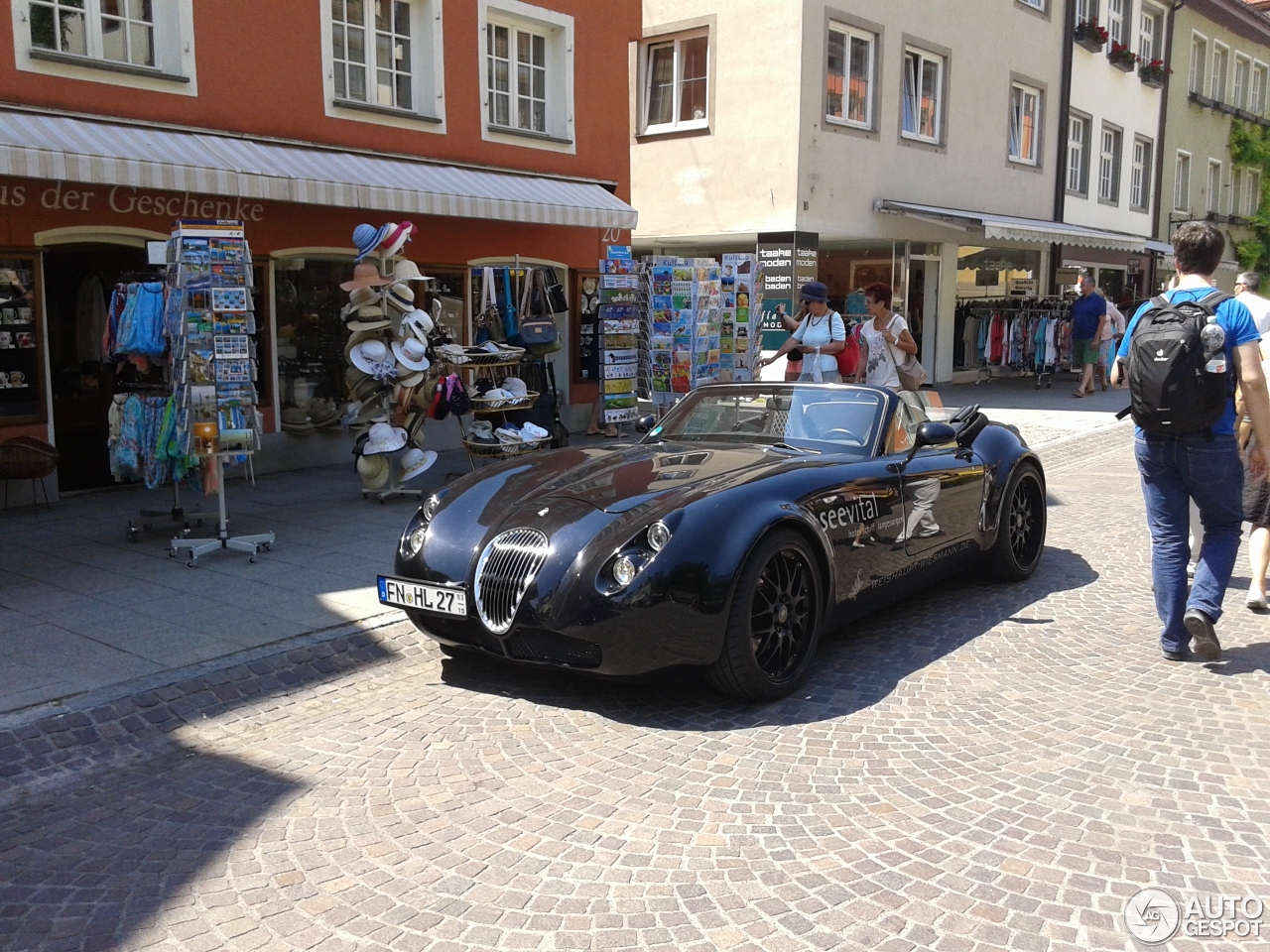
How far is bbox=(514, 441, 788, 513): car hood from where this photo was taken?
16.1 ft

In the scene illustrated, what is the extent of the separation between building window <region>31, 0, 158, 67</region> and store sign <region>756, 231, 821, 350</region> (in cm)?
965

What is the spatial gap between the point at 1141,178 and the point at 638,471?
28001mm

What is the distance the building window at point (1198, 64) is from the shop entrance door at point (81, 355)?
29570mm

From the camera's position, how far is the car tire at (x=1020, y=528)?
6762 mm

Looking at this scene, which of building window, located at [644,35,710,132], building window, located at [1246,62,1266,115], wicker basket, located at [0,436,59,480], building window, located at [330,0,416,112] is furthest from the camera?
building window, located at [1246,62,1266,115]

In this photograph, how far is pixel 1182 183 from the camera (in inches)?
1208

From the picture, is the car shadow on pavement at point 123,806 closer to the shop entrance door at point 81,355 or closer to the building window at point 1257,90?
the shop entrance door at point 81,355

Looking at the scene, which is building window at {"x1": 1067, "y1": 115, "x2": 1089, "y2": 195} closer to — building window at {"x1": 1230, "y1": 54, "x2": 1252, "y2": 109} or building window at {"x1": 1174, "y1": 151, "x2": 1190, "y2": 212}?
building window at {"x1": 1174, "y1": 151, "x2": 1190, "y2": 212}

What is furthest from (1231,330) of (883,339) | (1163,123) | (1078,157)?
(1163,123)

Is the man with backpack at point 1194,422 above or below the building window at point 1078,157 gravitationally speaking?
below

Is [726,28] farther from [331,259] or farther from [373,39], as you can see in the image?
[331,259]

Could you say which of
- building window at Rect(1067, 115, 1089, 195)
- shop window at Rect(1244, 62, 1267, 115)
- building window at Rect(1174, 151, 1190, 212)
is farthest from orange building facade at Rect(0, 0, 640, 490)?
shop window at Rect(1244, 62, 1267, 115)

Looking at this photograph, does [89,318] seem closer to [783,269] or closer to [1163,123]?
[783,269]

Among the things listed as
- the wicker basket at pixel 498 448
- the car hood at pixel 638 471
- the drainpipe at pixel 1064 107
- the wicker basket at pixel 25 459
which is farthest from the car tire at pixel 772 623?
the drainpipe at pixel 1064 107
